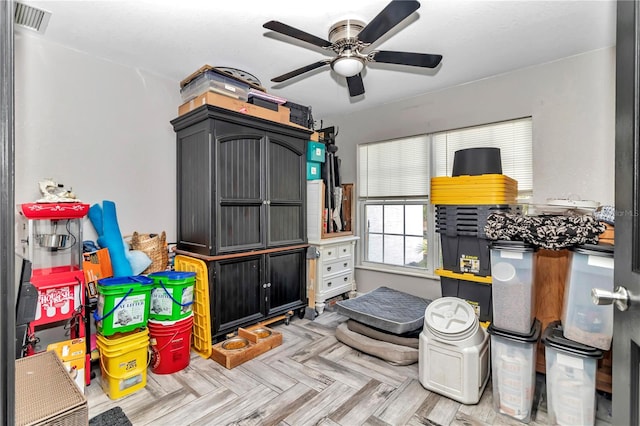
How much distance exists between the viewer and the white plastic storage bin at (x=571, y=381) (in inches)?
65.9

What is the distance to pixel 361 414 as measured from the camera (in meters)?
1.87

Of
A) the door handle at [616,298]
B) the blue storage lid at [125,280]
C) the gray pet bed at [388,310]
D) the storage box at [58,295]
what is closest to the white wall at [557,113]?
the gray pet bed at [388,310]

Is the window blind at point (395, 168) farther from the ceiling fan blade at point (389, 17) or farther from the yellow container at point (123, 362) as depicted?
the yellow container at point (123, 362)

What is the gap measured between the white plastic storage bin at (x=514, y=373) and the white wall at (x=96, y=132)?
299 cm

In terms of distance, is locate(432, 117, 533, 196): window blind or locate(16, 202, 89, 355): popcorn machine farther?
locate(432, 117, 533, 196): window blind

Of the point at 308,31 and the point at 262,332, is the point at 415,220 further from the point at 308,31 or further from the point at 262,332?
the point at 308,31

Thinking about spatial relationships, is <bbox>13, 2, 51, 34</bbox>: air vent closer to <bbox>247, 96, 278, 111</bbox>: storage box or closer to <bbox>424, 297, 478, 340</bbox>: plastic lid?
<bbox>247, 96, 278, 111</bbox>: storage box

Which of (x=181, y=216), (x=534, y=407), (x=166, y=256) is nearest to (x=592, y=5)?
(x=534, y=407)

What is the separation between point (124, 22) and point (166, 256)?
6.19 ft

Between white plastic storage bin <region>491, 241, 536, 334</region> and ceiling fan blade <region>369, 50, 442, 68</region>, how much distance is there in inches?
50.2

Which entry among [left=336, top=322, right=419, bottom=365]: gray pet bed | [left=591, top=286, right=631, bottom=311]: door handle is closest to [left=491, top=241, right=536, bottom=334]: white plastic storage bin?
[left=336, top=322, right=419, bottom=365]: gray pet bed

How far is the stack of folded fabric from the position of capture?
2.50 metres

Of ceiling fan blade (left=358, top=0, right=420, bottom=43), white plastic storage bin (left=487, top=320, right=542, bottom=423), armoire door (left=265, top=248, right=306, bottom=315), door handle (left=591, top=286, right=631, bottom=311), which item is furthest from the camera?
armoire door (left=265, top=248, right=306, bottom=315)

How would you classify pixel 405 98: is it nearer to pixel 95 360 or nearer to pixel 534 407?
pixel 534 407
